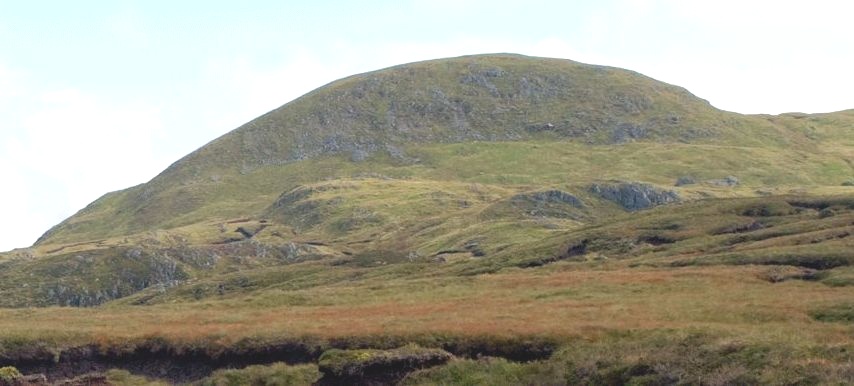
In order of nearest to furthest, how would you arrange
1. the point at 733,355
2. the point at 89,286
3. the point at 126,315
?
the point at 733,355, the point at 126,315, the point at 89,286

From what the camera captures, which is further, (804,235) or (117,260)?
(117,260)

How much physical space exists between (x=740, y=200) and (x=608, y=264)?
58.5 metres

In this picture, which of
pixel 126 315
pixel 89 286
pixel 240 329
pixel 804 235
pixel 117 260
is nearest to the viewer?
pixel 240 329

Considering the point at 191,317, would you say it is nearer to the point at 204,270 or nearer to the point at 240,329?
the point at 240,329

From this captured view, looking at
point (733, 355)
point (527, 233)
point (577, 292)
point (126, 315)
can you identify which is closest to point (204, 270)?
point (527, 233)

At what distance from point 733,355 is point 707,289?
32359 mm

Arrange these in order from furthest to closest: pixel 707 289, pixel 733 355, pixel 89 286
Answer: pixel 89 286 < pixel 707 289 < pixel 733 355

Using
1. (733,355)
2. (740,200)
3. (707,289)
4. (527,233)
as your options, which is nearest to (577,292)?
(707,289)

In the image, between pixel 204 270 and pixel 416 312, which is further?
pixel 204 270

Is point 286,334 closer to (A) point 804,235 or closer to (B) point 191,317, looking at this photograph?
(B) point 191,317

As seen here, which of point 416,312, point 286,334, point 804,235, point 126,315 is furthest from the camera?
point 804,235

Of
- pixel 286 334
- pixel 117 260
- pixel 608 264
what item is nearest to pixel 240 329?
pixel 286 334

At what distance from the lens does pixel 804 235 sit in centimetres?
10500

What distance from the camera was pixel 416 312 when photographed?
222 feet
